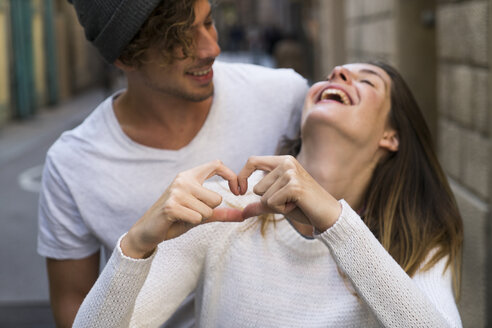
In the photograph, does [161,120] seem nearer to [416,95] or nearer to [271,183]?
[271,183]

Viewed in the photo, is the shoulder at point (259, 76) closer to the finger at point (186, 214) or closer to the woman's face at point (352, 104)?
the woman's face at point (352, 104)

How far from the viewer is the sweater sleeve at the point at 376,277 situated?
7.09ft

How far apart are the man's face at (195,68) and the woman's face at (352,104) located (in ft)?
1.35

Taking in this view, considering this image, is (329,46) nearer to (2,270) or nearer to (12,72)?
(12,72)

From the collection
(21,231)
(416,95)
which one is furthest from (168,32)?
(21,231)

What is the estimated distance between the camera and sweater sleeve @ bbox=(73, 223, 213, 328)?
2.17 metres

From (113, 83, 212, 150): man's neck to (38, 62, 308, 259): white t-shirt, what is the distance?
4 cm

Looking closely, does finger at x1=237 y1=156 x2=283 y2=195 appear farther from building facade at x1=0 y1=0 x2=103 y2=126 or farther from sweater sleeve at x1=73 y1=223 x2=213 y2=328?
building facade at x1=0 y1=0 x2=103 y2=126

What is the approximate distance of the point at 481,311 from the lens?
179 inches

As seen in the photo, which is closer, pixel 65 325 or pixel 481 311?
pixel 65 325

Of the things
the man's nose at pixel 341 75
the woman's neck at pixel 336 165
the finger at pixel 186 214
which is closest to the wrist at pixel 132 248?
the finger at pixel 186 214

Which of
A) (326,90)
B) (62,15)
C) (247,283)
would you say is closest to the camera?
(247,283)

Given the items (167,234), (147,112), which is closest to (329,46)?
(147,112)

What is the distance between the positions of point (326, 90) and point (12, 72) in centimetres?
1478
